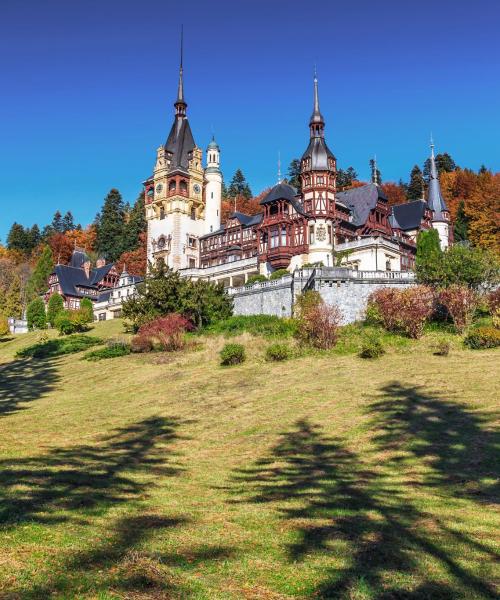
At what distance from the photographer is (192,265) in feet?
245

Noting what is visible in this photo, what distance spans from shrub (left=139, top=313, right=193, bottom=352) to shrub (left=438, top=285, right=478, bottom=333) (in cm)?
1711

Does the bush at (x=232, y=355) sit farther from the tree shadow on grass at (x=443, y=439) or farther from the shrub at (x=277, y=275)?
the shrub at (x=277, y=275)

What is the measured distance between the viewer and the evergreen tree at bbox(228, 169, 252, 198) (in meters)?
115

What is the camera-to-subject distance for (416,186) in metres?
93.9

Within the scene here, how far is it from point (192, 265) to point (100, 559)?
222ft

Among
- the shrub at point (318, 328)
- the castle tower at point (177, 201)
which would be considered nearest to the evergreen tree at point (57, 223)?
the castle tower at point (177, 201)

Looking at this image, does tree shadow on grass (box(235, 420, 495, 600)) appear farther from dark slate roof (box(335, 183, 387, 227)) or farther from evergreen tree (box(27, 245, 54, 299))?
evergreen tree (box(27, 245, 54, 299))

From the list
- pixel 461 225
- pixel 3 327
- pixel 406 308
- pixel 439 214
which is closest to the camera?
pixel 406 308

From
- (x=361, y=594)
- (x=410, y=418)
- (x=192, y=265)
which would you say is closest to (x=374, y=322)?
(x=410, y=418)

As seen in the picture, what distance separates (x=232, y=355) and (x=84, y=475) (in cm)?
1936

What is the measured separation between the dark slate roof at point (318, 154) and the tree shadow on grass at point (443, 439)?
132ft

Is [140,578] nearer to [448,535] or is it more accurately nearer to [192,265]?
[448,535]

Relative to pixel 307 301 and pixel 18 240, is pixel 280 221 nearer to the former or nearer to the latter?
pixel 307 301

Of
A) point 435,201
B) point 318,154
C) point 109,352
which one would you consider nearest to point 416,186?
point 435,201
